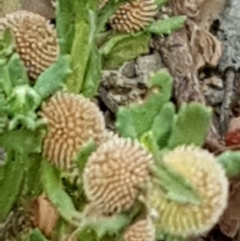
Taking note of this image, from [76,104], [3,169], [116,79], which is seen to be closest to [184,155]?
[76,104]

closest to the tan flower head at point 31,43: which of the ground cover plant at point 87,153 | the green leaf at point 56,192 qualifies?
the ground cover plant at point 87,153

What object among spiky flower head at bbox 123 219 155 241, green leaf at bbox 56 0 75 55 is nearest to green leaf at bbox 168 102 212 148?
spiky flower head at bbox 123 219 155 241

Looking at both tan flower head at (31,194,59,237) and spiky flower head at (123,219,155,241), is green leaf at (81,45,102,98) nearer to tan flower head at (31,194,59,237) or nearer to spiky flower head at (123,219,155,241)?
tan flower head at (31,194,59,237)

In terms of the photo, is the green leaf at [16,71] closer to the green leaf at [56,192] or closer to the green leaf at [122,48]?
the green leaf at [56,192]

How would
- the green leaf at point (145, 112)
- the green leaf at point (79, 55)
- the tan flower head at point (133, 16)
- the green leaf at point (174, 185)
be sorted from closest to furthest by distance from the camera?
the green leaf at point (174, 185)
the green leaf at point (145, 112)
the green leaf at point (79, 55)
the tan flower head at point (133, 16)

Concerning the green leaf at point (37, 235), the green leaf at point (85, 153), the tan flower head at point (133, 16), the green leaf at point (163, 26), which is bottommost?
the green leaf at point (37, 235)

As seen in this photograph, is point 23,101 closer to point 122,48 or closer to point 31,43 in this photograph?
point 31,43

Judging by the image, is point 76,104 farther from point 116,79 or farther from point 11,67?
point 116,79
